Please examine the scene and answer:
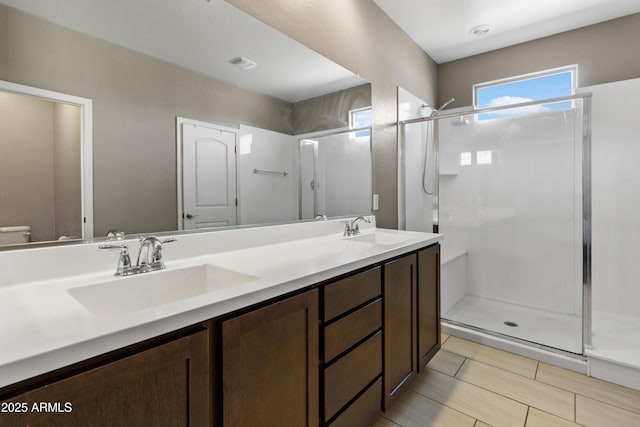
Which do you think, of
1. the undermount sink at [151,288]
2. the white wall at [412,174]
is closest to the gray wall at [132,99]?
A: the undermount sink at [151,288]

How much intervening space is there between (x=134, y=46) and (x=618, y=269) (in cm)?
362

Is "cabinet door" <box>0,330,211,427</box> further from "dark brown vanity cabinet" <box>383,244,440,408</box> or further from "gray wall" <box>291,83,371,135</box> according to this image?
"gray wall" <box>291,83,371,135</box>

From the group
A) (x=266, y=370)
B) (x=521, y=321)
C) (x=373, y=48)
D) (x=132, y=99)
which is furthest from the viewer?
(x=521, y=321)

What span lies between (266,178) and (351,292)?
29.8 inches

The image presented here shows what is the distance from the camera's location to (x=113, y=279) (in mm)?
924

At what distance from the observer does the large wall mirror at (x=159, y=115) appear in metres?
0.92

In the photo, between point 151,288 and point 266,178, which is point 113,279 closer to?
point 151,288

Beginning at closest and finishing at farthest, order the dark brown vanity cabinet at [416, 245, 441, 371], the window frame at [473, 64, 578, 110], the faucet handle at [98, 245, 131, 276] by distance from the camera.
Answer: the faucet handle at [98, 245, 131, 276], the dark brown vanity cabinet at [416, 245, 441, 371], the window frame at [473, 64, 578, 110]

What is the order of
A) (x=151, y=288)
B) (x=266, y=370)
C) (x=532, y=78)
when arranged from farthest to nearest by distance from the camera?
(x=532, y=78) → (x=151, y=288) → (x=266, y=370)

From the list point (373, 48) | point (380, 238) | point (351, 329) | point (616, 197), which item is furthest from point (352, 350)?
point (616, 197)

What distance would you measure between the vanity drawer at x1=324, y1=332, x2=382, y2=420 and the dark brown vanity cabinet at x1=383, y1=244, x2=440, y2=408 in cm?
9

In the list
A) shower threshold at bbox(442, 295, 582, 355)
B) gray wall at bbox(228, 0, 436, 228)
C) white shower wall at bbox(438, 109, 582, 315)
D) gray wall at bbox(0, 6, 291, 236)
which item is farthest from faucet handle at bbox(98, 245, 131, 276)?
white shower wall at bbox(438, 109, 582, 315)

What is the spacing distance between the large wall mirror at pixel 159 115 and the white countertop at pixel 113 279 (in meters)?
0.09

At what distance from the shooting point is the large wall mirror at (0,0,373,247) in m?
0.92
